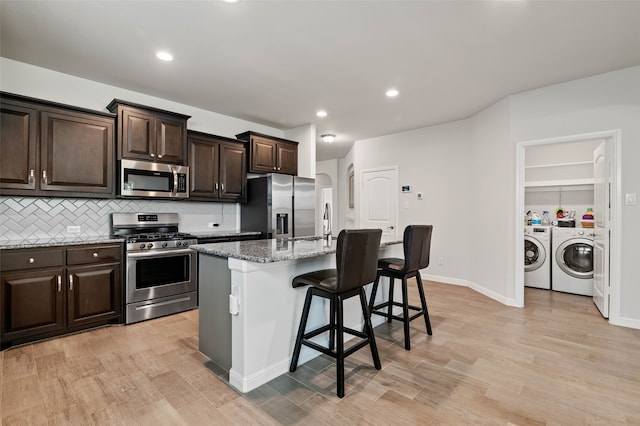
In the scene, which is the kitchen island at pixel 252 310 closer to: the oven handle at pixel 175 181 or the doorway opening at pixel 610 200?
the oven handle at pixel 175 181

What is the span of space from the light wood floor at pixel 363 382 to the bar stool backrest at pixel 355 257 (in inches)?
27.7

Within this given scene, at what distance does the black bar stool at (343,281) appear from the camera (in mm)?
1964

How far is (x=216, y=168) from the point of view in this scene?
168 inches

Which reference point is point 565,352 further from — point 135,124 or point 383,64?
point 135,124

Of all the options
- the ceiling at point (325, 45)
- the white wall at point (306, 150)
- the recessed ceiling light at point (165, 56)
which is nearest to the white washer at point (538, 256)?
the ceiling at point (325, 45)

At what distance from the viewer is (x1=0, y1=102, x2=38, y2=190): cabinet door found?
2.75m

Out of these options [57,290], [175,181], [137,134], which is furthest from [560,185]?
[57,290]

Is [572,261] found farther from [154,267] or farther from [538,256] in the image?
[154,267]

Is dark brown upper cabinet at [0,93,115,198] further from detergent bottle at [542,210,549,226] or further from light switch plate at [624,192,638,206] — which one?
detergent bottle at [542,210,549,226]

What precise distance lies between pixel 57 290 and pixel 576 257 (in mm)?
6236

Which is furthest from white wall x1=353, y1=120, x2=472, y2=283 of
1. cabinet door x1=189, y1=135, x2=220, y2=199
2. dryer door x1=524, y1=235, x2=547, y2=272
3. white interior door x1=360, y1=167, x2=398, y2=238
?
cabinet door x1=189, y1=135, x2=220, y2=199

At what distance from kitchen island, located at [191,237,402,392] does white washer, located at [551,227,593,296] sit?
398 cm

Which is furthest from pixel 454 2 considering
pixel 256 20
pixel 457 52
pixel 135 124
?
pixel 135 124

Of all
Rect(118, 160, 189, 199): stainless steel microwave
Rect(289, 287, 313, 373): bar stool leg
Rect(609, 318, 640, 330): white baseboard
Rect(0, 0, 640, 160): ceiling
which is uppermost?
Rect(0, 0, 640, 160): ceiling
